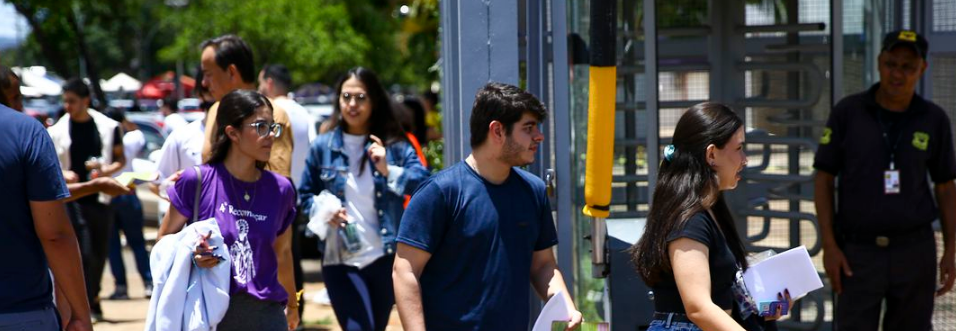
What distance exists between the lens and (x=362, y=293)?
564 cm

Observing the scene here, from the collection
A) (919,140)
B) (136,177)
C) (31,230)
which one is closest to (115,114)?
(136,177)

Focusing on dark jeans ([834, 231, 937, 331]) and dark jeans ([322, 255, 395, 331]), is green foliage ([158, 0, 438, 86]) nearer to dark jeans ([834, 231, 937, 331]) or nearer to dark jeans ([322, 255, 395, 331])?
dark jeans ([322, 255, 395, 331])

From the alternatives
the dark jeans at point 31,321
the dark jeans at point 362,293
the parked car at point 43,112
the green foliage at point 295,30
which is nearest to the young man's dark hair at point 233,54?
the parked car at point 43,112

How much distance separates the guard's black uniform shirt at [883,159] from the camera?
222 inches

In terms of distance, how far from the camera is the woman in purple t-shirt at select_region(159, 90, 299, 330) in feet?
14.6

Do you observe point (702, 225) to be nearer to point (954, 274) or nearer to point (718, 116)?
point (718, 116)

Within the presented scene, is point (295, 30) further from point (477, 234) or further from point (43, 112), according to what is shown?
point (477, 234)

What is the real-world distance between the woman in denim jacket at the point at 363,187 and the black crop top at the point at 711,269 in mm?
2322

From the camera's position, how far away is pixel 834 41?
20.9 ft

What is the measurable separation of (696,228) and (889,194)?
2565mm

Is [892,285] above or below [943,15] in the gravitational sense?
below

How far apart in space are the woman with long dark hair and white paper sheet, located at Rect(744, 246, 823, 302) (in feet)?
0.12

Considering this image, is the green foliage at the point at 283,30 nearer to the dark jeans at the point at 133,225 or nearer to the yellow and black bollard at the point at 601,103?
the dark jeans at the point at 133,225

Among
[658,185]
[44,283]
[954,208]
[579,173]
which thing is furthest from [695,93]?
[44,283]
